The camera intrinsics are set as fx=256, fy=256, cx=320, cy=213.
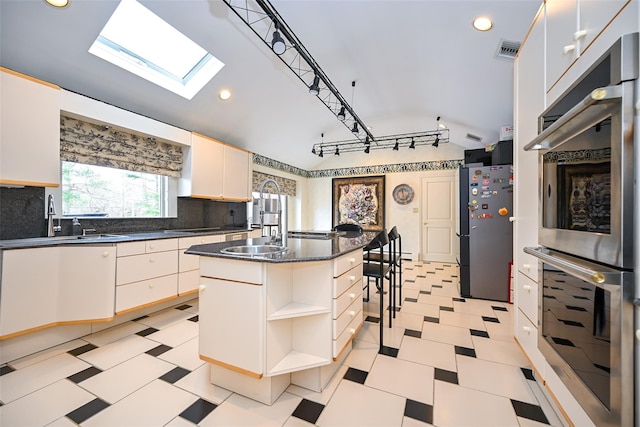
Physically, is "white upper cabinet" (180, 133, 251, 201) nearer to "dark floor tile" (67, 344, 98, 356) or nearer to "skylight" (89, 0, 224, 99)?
"skylight" (89, 0, 224, 99)

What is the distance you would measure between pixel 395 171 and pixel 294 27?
4396 millimetres

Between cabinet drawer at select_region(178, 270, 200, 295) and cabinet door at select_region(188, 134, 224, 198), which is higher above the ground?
cabinet door at select_region(188, 134, 224, 198)

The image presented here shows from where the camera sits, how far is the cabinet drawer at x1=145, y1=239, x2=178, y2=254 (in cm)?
262

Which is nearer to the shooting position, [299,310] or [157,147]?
[299,310]

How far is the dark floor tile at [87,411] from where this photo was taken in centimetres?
137

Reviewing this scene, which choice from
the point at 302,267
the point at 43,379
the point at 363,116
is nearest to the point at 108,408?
the point at 43,379

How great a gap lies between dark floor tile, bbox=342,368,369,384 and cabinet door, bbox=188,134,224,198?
2.96m

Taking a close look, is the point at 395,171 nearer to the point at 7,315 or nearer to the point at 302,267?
the point at 302,267

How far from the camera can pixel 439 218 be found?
592cm

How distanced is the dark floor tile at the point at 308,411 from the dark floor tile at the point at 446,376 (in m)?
0.84

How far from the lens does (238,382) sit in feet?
5.15

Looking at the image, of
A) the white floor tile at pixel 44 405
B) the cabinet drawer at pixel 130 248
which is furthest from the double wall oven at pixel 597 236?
the cabinet drawer at pixel 130 248

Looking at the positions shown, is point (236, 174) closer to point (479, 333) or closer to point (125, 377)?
point (125, 377)

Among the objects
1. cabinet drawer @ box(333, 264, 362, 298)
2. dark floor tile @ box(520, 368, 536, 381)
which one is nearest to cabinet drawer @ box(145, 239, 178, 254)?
cabinet drawer @ box(333, 264, 362, 298)
